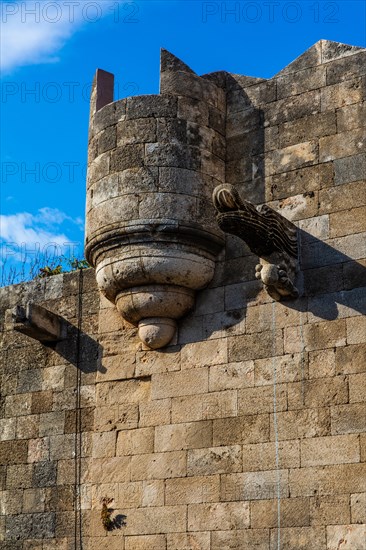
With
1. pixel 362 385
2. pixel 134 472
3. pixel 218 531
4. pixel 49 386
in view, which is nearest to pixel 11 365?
pixel 49 386

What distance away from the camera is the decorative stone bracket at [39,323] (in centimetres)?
1009

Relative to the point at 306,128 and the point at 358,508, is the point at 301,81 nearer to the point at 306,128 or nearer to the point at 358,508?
the point at 306,128

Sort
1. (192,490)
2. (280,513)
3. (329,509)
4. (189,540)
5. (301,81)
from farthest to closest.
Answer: (301,81) < (192,490) < (189,540) < (280,513) < (329,509)

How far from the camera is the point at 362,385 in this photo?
8281mm

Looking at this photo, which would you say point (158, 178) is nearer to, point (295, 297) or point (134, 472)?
point (295, 297)

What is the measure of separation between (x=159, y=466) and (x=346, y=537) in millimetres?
1840

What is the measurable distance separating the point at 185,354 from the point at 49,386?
1720 millimetres

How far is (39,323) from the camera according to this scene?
10.2 meters

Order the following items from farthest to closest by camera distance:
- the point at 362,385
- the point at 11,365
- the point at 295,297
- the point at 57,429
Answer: the point at 11,365, the point at 57,429, the point at 295,297, the point at 362,385

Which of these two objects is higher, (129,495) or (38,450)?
(38,450)

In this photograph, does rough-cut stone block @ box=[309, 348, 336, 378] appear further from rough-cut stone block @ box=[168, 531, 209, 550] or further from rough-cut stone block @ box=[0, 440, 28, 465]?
rough-cut stone block @ box=[0, 440, 28, 465]

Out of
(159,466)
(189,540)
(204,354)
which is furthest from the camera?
(204,354)

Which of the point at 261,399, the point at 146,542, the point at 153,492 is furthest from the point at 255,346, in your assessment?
the point at 146,542

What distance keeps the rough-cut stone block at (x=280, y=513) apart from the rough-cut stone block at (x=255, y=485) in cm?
6
